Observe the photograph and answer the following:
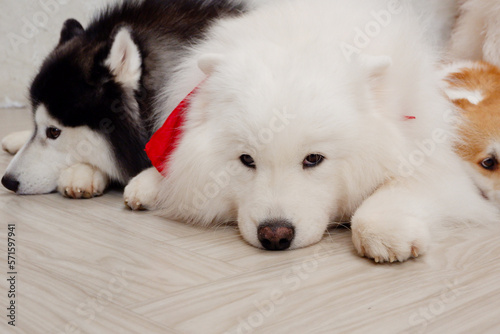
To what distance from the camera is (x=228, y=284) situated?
145 cm

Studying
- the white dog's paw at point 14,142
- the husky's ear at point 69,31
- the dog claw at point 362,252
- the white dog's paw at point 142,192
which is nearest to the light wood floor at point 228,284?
the dog claw at point 362,252

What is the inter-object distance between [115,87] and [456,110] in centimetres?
152

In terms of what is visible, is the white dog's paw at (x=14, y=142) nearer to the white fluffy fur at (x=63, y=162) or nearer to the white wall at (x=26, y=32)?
the white fluffy fur at (x=63, y=162)

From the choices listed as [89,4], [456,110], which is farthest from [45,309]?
[89,4]

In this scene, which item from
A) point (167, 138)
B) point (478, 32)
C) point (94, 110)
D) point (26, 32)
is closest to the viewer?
point (167, 138)

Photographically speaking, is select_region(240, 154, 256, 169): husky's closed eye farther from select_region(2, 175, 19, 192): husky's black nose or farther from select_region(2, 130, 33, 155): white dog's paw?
select_region(2, 130, 33, 155): white dog's paw

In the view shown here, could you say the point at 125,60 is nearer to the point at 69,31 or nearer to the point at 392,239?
the point at 69,31

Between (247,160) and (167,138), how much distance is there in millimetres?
426

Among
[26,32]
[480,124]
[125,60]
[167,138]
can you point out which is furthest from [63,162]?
[26,32]

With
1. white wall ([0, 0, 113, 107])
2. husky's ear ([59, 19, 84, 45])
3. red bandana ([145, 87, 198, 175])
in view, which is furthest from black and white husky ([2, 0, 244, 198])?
white wall ([0, 0, 113, 107])

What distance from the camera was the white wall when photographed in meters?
5.29

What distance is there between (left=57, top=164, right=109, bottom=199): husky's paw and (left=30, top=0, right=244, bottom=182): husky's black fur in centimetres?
12

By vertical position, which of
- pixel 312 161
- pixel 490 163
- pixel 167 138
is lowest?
pixel 490 163

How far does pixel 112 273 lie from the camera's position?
60.4 inches
